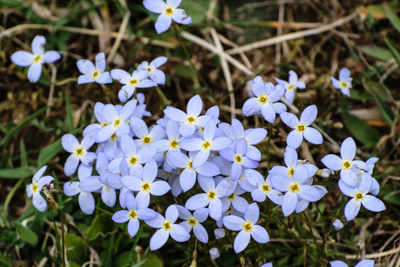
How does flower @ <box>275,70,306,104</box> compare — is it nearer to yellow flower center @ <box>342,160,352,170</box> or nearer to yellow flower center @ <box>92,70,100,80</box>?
yellow flower center @ <box>342,160,352,170</box>

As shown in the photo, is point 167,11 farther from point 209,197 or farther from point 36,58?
point 209,197

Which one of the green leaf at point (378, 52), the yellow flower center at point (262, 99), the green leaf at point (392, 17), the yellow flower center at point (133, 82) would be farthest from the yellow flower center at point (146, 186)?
the green leaf at point (392, 17)

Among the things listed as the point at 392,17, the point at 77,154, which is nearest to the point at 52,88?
the point at 77,154

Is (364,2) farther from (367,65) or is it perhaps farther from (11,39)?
(11,39)

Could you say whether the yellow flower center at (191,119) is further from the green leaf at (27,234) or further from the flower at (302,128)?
the green leaf at (27,234)

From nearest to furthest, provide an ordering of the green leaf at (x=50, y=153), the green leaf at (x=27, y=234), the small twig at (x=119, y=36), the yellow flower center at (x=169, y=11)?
the yellow flower center at (x=169, y=11), the green leaf at (x=27, y=234), the green leaf at (x=50, y=153), the small twig at (x=119, y=36)
